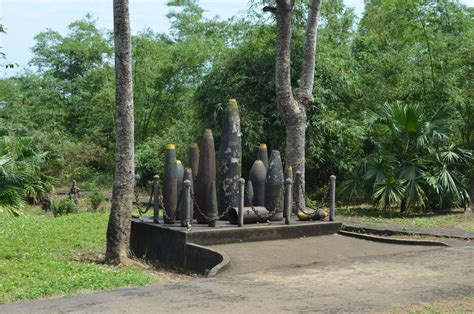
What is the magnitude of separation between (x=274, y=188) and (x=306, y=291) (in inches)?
194

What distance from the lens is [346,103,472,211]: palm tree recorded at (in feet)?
51.2

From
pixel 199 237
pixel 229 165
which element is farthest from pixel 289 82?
pixel 199 237

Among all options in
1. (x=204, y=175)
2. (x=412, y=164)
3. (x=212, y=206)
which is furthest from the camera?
(x=412, y=164)

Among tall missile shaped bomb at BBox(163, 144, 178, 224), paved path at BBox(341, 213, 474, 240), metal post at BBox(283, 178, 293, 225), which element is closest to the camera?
tall missile shaped bomb at BBox(163, 144, 178, 224)

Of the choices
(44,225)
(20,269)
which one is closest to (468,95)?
(44,225)

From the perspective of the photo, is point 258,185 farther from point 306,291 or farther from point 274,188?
point 306,291

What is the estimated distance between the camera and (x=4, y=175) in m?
16.1

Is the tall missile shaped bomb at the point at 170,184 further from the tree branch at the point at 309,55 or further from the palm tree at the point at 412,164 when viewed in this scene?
the palm tree at the point at 412,164

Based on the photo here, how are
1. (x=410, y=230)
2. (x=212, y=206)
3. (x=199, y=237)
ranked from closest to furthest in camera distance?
1. (x=199, y=237)
2. (x=212, y=206)
3. (x=410, y=230)

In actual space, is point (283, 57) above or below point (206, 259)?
above

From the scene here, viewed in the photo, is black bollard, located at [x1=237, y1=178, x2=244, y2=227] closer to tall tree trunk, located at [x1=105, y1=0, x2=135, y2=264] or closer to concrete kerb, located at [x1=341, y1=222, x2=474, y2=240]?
tall tree trunk, located at [x1=105, y1=0, x2=135, y2=264]

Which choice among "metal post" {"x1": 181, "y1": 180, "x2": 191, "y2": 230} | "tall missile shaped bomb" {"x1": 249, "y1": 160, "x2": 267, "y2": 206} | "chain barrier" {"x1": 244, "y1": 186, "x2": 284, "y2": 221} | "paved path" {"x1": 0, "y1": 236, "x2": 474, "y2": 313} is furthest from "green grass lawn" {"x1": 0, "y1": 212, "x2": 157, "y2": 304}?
"tall missile shaped bomb" {"x1": 249, "y1": 160, "x2": 267, "y2": 206}

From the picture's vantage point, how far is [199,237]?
9.98 m

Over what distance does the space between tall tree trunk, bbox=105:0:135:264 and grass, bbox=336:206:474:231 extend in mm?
6774
